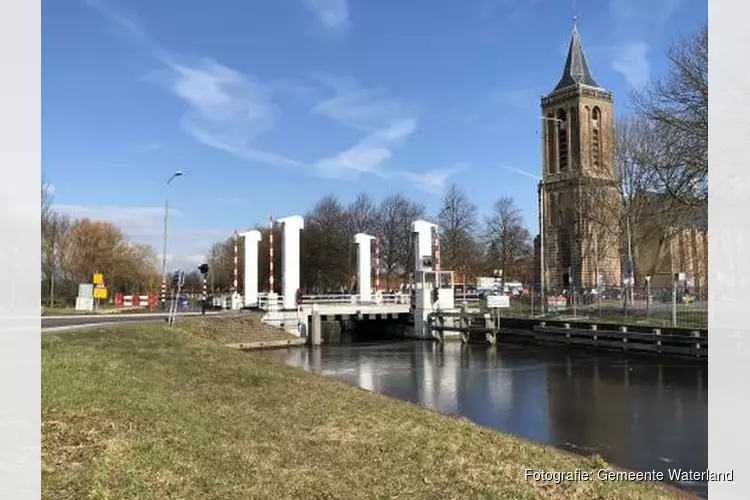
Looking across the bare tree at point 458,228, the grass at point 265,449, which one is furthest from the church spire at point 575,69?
the grass at point 265,449

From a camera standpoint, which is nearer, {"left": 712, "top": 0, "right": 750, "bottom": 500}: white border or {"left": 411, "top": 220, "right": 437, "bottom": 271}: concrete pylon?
{"left": 712, "top": 0, "right": 750, "bottom": 500}: white border

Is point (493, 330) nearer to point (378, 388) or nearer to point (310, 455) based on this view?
point (378, 388)

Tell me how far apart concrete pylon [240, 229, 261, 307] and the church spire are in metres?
48.5

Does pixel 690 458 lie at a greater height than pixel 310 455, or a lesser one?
lesser

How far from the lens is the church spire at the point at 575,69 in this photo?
74312 mm

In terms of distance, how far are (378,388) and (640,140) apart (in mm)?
20914

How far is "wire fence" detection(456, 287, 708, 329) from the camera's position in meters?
29.3

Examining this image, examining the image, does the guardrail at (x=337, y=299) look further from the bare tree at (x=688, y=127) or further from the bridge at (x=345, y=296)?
the bare tree at (x=688, y=127)

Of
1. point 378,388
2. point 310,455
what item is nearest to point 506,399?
point 378,388

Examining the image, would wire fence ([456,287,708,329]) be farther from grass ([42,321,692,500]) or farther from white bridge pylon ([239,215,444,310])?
grass ([42,321,692,500])

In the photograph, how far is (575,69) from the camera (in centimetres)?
7606

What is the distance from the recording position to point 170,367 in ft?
47.9

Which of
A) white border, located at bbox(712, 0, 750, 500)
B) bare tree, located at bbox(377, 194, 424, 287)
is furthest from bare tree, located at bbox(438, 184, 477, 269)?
white border, located at bbox(712, 0, 750, 500)

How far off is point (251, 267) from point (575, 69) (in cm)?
5223
